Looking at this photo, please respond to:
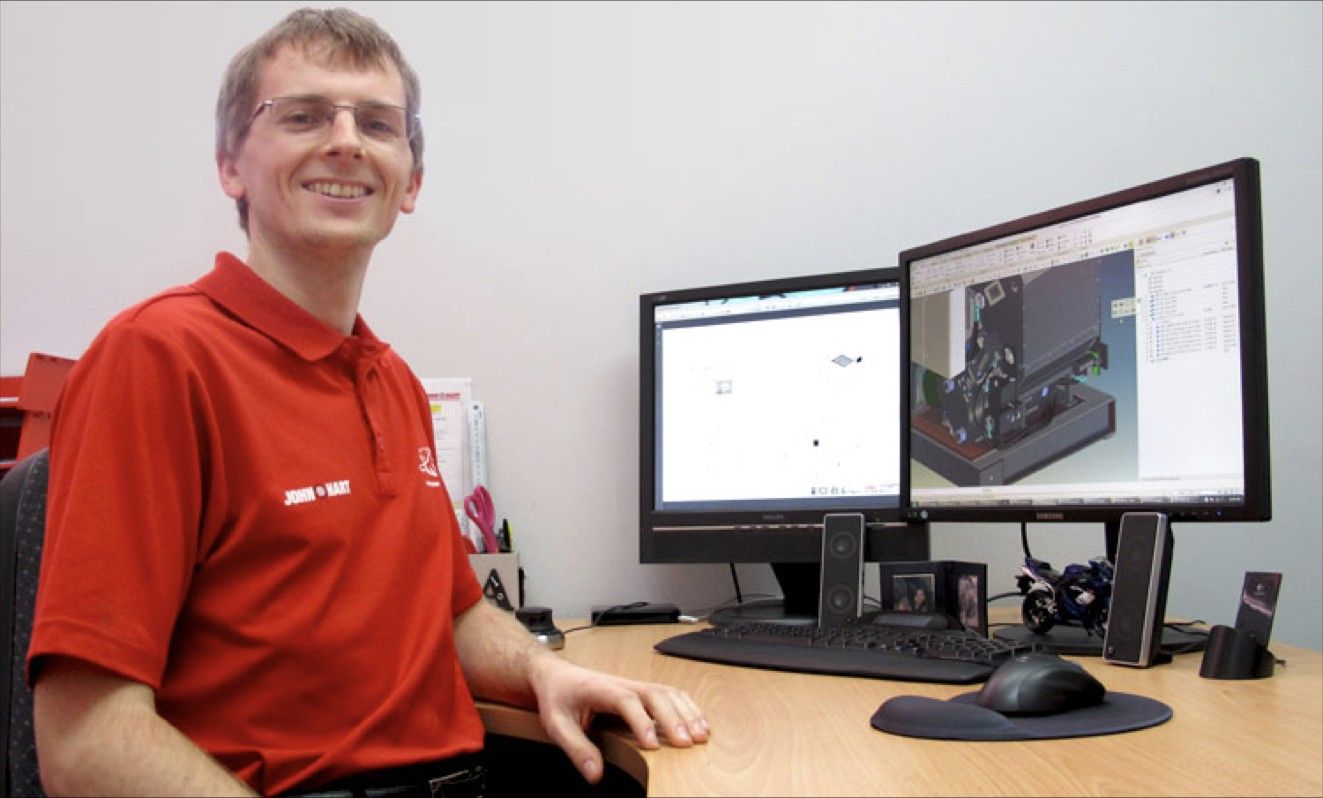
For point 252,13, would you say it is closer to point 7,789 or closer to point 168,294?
point 168,294

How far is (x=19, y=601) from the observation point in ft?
3.34

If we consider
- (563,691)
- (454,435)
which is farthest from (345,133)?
(454,435)

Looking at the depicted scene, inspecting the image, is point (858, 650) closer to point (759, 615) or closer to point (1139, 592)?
point (1139, 592)

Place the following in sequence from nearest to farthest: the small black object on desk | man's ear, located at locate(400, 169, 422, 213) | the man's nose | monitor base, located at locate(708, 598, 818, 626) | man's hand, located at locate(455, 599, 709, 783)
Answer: man's hand, located at locate(455, 599, 709, 783) → the man's nose → man's ear, located at locate(400, 169, 422, 213) → the small black object on desk → monitor base, located at locate(708, 598, 818, 626)

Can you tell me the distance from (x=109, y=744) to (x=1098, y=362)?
3.60 feet

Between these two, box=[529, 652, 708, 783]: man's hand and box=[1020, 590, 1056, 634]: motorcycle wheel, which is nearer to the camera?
box=[529, 652, 708, 783]: man's hand

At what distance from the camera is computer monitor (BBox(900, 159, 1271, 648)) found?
1.26 metres

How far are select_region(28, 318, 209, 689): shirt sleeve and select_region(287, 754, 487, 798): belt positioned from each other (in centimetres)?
20

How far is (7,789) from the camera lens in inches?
39.2

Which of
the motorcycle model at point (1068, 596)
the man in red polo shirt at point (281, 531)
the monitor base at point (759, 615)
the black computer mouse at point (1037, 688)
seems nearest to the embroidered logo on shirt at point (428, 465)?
the man in red polo shirt at point (281, 531)

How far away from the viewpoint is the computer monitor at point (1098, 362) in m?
1.26

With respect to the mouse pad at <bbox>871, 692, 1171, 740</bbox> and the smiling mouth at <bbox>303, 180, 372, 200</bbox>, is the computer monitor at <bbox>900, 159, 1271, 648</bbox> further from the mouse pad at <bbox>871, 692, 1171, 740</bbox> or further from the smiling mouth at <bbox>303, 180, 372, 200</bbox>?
the smiling mouth at <bbox>303, 180, 372, 200</bbox>

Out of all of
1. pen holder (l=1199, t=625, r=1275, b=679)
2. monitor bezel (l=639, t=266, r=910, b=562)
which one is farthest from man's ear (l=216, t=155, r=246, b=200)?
pen holder (l=1199, t=625, r=1275, b=679)

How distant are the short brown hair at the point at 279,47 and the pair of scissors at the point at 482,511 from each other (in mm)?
696
